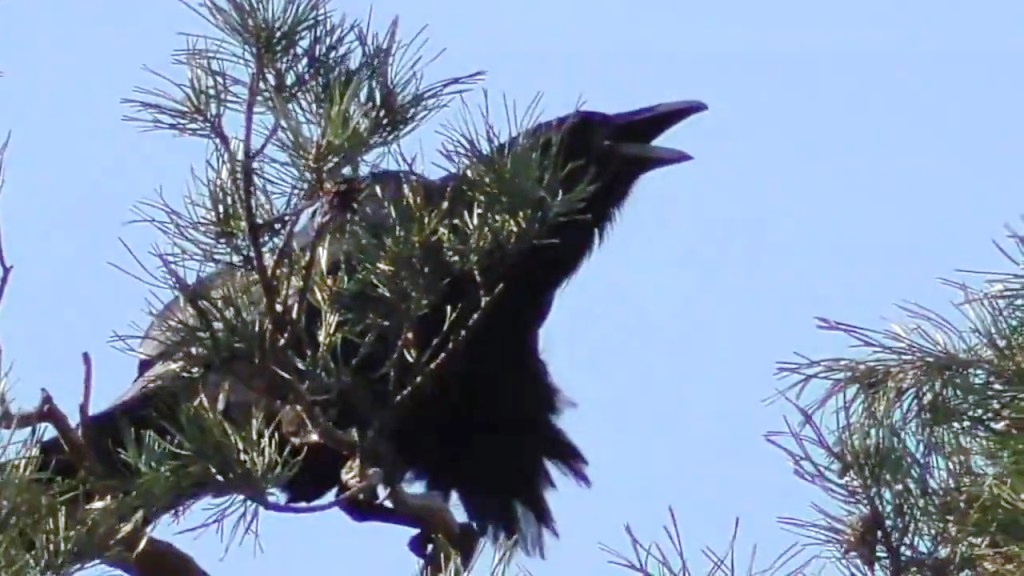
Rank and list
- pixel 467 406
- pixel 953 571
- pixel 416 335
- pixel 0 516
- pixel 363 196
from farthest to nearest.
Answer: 1. pixel 467 406
2. pixel 416 335
3. pixel 363 196
4. pixel 953 571
5. pixel 0 516

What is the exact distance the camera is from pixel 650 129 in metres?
3.83

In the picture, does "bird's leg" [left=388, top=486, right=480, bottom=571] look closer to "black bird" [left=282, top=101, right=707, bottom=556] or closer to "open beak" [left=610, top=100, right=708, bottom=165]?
"black bird" [left=282, top=101, right=707, bottom=556]

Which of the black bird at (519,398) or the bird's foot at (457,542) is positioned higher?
the black bird at (519,398)

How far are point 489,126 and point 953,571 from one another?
0.80 meters

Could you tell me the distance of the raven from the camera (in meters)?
3.25

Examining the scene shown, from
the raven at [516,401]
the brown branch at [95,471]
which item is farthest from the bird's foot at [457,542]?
the brown branch at [95,471]

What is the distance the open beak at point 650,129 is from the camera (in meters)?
3.70

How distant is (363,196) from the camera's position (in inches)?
90.0

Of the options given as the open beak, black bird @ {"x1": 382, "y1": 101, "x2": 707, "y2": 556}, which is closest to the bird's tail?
black bird @ {"x1": 382, "y1": 101, "x2": 707, "y2": 556}

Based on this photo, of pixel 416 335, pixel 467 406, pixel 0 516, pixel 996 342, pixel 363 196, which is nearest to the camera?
pixel 0 516

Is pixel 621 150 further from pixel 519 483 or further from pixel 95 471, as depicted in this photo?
pixel 95 471

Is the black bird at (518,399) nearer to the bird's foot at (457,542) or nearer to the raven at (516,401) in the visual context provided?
the raven at (516,401)

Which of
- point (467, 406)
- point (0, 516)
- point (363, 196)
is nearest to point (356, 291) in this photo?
point (363, 196)

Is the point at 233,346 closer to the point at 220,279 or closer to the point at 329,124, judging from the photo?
the point at 220,279
